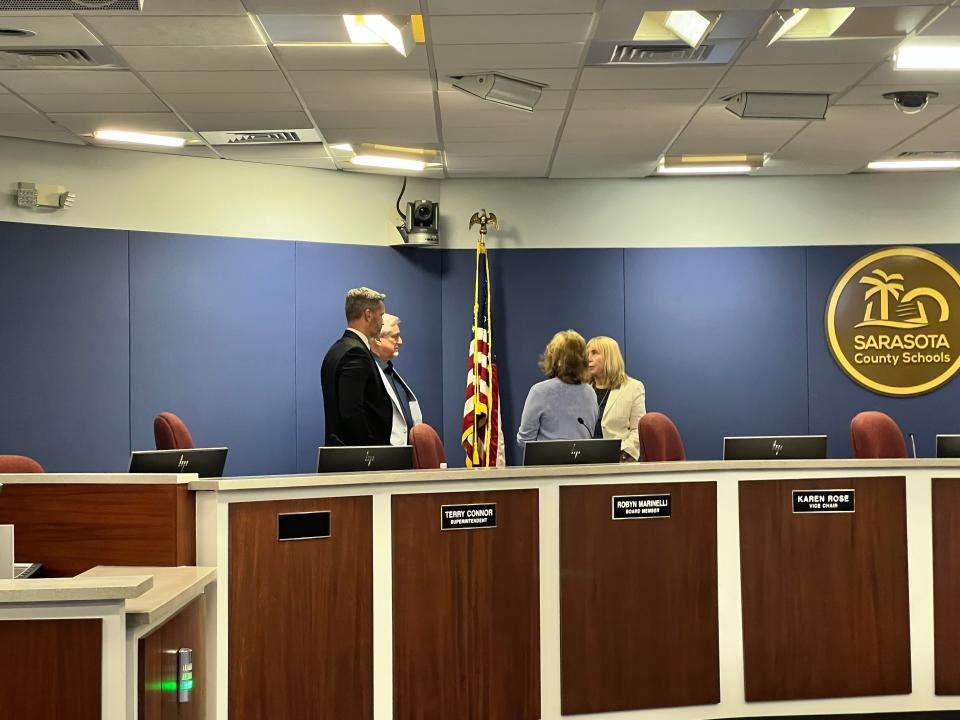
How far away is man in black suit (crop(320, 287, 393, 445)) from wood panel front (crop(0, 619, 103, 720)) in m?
3.05

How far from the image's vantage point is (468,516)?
160 inches

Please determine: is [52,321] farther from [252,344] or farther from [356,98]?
[356,98]

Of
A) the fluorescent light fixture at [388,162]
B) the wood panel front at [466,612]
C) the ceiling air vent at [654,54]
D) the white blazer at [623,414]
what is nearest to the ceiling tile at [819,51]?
the ceiling air vent at [654,54]

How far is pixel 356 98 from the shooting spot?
627 cm

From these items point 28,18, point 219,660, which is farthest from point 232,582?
point 28,18

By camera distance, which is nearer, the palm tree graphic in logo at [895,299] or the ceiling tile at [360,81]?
the ceiling tile at [360,81]

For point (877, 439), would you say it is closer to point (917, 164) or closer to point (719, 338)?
point (719, 338)

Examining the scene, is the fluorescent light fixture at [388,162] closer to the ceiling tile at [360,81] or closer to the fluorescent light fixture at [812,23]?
the ceiling tile at [360,81]

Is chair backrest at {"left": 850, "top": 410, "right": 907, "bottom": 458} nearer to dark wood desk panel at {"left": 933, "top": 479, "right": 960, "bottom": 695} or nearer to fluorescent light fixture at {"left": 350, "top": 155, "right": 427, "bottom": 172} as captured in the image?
dark wood desk panel at {"left": 933, "top": 479, "right": 960, "bottom": 695}

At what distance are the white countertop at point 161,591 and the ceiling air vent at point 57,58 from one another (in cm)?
324

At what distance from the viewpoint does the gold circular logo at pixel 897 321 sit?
880cm

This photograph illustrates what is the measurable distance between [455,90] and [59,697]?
4591 mm

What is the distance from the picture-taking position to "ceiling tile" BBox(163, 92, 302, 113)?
6.20 m

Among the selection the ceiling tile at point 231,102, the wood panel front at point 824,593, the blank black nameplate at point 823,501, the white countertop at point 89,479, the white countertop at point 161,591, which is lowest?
the wood panel front at point 824,593
